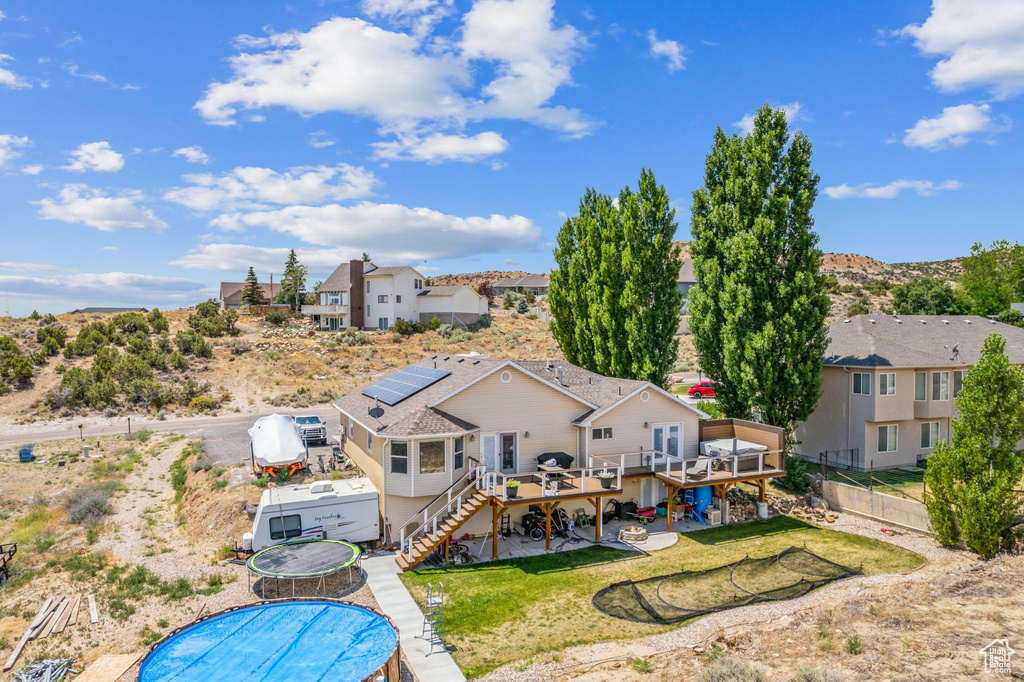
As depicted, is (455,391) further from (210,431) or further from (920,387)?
A: (920,387)

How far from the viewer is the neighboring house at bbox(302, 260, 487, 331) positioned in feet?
226

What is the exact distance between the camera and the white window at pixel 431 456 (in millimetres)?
19672

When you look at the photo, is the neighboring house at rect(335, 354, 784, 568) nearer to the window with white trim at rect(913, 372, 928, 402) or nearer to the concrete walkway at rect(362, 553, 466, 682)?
the concrete walkway at rect(362, 553, 466, 682)

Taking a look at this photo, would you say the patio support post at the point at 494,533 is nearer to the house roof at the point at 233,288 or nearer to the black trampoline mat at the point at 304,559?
the black trampoline mat at the point at 304,559

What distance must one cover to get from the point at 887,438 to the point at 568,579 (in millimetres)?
19933

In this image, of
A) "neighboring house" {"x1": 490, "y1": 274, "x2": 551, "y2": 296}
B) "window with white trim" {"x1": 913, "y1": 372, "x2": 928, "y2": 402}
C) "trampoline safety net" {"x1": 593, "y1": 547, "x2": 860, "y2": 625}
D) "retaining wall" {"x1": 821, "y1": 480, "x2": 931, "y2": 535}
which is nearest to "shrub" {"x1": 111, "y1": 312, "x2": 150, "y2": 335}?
"trampoline safety net" {"x1": 593, "y1": 547, "x2": 860, "y2": 625}

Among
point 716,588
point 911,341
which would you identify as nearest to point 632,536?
point 716,588

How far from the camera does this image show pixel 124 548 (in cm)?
1950

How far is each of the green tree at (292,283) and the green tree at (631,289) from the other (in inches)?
2128

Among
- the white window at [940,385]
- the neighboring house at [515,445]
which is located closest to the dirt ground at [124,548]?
the neighboring house at [515,445]

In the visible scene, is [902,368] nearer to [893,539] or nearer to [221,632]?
[893,539]

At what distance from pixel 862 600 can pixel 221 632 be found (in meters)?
15.3

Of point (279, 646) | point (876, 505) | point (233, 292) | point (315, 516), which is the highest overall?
point (233, 292)

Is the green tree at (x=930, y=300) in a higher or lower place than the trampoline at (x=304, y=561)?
higher
